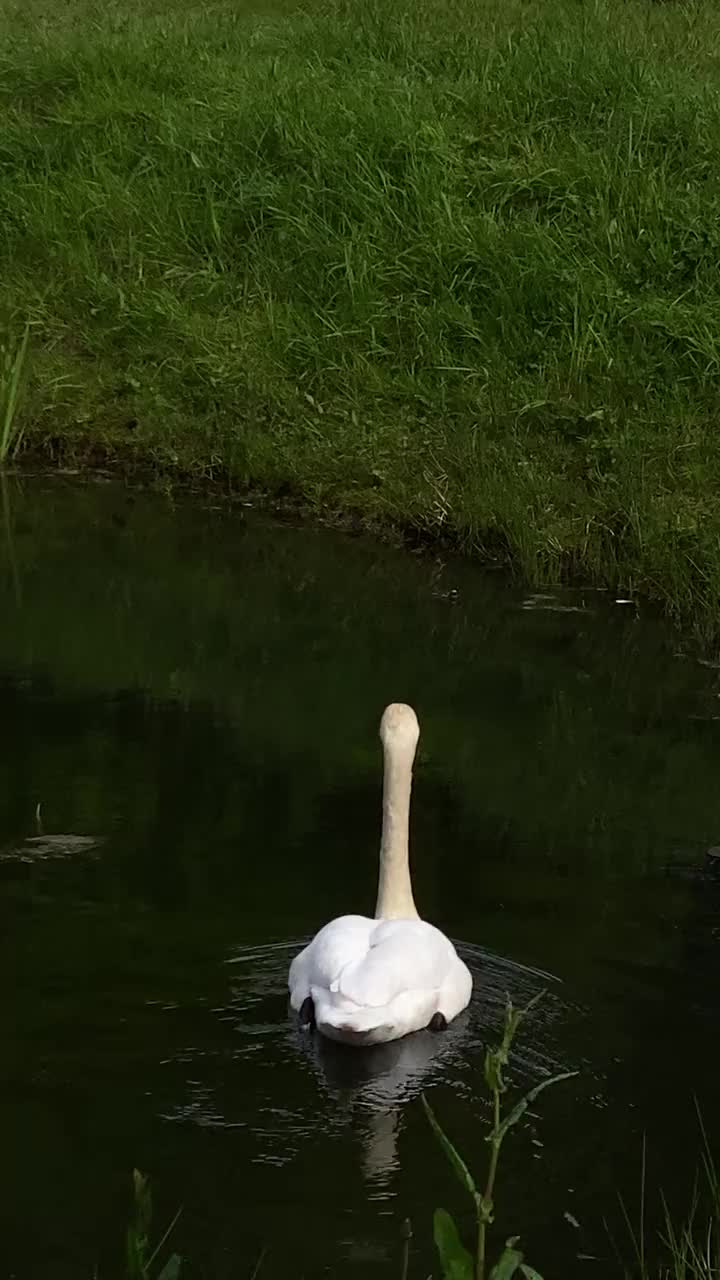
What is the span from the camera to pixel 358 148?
13.1 meters

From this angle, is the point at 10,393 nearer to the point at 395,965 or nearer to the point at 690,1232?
the point at 395,965

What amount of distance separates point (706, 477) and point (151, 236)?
427 centimetres

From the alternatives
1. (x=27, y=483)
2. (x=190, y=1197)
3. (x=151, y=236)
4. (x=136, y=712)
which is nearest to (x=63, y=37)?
(x=151, y=236)

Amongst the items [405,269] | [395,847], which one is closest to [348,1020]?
[395,847]

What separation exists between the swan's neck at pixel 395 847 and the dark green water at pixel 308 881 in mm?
283

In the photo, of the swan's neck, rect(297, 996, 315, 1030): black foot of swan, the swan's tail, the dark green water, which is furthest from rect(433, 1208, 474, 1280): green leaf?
the swan's neck

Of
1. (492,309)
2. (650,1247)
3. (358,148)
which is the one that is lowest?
(650,1247)

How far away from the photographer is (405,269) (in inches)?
479

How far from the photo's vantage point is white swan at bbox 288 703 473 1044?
520 centimetres

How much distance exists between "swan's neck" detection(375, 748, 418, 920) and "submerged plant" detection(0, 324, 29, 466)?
455cm

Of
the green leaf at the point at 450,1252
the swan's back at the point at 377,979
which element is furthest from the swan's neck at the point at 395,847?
the green leaf at the point at 450,1252

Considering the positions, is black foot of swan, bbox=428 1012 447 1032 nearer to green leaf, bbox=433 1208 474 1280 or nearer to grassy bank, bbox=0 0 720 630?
green leaf, bbox=433 1208 474 1280

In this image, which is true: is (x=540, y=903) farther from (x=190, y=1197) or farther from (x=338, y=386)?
(x=338, y=386)

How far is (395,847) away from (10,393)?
5.15m
